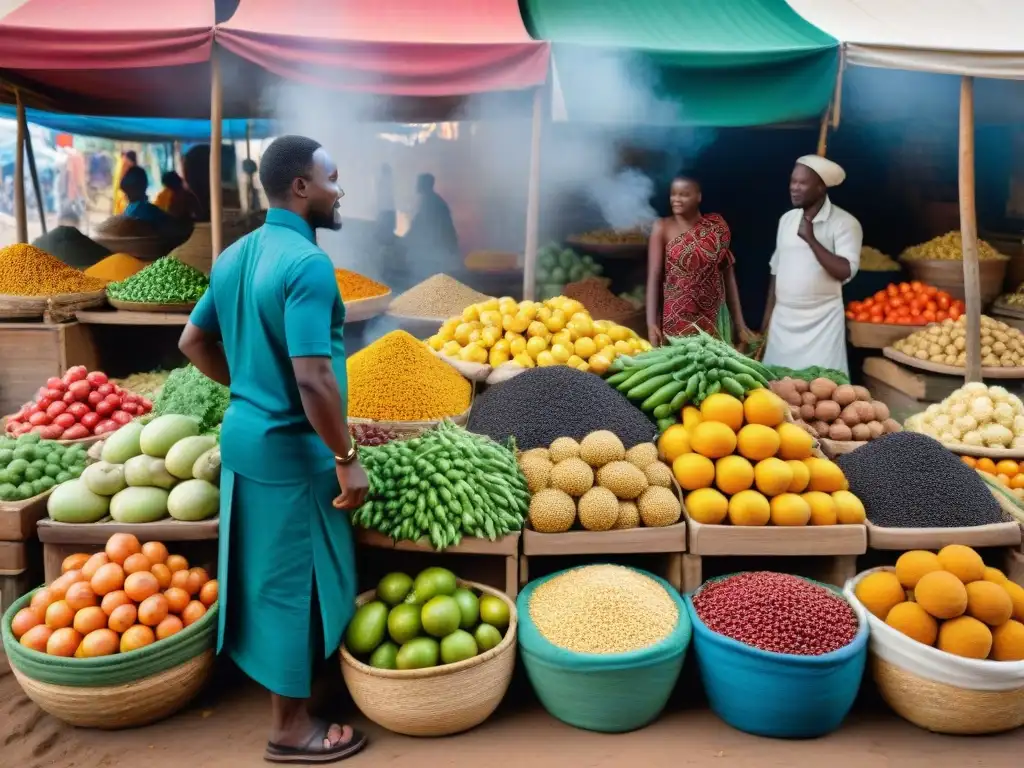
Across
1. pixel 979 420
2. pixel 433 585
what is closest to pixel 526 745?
pixel 433 585

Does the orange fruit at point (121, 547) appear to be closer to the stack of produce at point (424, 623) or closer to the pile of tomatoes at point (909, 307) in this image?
the stack of produce at point (424, 623)

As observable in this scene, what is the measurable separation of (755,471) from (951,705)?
0.93 m

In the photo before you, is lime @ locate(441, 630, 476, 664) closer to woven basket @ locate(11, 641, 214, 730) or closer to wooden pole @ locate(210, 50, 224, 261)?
woven basket @ locate(11, 641, 214, 730)

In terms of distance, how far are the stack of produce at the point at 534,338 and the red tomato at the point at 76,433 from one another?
166cm

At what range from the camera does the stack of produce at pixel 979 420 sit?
397 cm

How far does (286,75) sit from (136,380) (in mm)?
2145

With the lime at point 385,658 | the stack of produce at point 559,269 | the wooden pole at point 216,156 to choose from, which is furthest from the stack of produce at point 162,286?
the lime at point 385,658

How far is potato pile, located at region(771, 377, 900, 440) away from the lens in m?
3.74

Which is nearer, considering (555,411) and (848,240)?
(555,411)

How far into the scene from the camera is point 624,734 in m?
2.59

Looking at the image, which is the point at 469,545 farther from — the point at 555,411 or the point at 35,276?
the point at 35,276

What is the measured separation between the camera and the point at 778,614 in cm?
258

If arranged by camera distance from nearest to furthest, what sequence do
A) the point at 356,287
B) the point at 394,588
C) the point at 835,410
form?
the point at 394,588
the point at 835,410
the point at 356,287

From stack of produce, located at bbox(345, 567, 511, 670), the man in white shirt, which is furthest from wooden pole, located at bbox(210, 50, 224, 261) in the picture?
the man in white shirt
